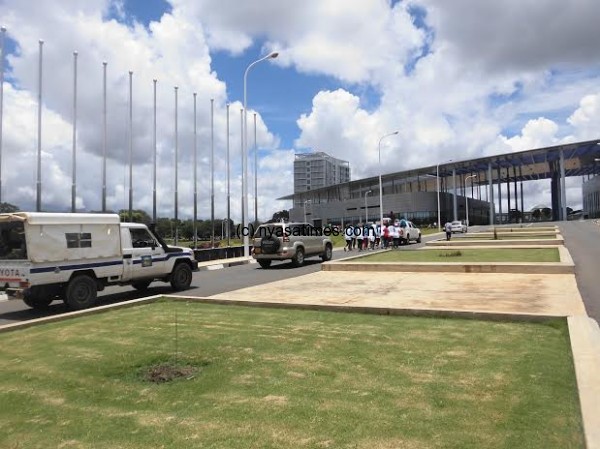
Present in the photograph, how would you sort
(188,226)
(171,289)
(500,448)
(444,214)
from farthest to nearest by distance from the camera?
1. (444,214)
2. (188,226)
3. (171,289)
4. (500,448)

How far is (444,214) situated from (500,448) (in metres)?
106

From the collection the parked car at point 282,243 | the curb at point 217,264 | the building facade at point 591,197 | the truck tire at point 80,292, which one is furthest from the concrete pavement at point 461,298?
the building facade at point 591,197

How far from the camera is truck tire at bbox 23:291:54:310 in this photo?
34.0 ft

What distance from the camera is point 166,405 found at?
4398mm

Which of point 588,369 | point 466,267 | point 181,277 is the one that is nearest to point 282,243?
point 181,277

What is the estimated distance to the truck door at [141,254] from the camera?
12.6 meters

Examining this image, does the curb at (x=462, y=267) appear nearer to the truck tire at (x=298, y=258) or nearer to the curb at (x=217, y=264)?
the truck tire at (x=298, y=258)

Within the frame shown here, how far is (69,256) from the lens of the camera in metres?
11.0

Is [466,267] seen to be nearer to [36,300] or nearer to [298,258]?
[298,258]

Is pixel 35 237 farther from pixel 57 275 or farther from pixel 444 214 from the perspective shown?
pixel 444 214

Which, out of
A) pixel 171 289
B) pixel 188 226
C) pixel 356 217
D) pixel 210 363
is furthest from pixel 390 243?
pixel 356 217

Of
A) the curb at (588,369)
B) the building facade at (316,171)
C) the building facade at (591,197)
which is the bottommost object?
the curb at (588,369)

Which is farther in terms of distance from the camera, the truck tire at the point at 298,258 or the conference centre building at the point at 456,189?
the conference centre building at the point at 456,189

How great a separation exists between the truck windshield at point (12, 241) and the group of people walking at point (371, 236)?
71.3 feet
